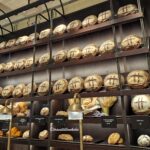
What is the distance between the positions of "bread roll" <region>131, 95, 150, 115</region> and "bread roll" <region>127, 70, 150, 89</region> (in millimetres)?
102

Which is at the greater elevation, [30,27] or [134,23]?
[30,27]

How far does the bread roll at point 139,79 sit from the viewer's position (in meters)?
1.87

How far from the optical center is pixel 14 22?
11.3 ft

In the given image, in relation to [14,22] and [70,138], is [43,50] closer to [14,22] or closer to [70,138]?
[14,22]

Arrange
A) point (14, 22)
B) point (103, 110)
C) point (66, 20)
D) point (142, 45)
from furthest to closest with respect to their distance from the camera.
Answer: point (14, 22) → point (66, 20) → point (103, 110) → point (142, 45)

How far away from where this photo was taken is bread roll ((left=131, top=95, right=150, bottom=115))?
1.83m

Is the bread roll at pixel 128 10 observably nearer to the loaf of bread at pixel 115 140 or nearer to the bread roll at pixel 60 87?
the bread roll at pixel 60 87

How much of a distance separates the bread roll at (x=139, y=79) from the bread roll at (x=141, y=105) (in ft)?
0.33

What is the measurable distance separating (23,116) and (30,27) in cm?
131

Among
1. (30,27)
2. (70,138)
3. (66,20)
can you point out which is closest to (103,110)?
(70,138)

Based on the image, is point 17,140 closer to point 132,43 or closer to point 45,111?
point 45,111

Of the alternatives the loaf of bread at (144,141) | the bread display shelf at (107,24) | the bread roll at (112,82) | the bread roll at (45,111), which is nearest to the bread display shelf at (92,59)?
the bread roll at (112,82)

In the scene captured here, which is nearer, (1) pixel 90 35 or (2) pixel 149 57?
(2) pixel 149 57

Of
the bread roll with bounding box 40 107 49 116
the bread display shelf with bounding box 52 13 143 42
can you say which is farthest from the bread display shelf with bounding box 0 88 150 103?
the bread display shelf with bounding box 52 13 143 42
